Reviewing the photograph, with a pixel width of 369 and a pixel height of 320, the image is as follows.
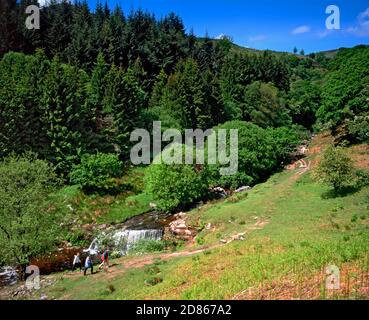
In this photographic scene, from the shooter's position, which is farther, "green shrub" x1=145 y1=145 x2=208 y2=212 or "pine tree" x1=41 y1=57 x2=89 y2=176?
"pine tree" x1=41 y1=57 x2=89 y2=176

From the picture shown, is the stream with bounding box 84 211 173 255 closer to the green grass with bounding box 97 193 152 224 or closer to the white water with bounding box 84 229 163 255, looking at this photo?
the white water with bounding box 84 229 163 255

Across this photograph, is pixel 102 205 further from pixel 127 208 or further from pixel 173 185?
pixel 173 185

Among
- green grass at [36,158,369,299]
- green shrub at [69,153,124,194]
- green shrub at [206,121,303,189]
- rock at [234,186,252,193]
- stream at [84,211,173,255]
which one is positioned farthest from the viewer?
green shrub at [206,121,303,189]

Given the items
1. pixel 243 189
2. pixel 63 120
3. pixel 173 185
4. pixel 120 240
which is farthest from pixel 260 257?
pixel 63 120

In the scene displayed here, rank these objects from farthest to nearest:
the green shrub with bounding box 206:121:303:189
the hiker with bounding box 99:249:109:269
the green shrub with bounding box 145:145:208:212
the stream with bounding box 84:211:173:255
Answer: the green shrub with bounding box 206:121:303:189, the green shrub with bounding box 145:145:208:212, the stream with bounding box 84:211:173:255, the hiker with bounding box 99:249:109:269

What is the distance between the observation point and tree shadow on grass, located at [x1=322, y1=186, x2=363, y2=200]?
44575mm

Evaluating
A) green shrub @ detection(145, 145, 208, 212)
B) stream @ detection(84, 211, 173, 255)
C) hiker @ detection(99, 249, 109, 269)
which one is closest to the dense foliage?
hiker @ detection(99, 249, 109, 269)

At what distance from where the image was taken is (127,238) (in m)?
48.7

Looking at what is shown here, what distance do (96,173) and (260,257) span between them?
135 feet

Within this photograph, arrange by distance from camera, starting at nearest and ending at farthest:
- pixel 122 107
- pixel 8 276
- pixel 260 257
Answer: pixel 260 257 < pixel 8 276 < pixel 122 107

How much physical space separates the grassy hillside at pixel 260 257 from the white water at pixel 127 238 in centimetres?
525

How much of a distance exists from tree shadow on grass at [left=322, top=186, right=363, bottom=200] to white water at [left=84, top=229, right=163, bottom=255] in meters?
20.2

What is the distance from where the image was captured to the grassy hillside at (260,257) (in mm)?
19219
